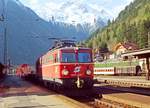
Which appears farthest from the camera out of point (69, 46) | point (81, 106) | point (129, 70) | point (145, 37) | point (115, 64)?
point (145, 37)

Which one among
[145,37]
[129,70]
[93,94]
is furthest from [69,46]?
[145,37]

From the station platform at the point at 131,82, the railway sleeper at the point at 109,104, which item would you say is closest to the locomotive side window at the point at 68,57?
the railway sleeper at the point at 109,104

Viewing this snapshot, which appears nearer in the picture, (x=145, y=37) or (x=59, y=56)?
(x=59, y=56)

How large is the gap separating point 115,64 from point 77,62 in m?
50.5

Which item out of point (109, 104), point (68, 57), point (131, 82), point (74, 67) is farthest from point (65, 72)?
point (131, 82)

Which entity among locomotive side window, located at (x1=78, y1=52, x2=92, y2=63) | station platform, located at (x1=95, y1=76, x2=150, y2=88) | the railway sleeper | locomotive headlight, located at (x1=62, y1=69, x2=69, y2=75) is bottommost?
the railway sleeper

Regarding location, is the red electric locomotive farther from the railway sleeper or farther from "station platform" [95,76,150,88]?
"station platform" [95,76,150,88]

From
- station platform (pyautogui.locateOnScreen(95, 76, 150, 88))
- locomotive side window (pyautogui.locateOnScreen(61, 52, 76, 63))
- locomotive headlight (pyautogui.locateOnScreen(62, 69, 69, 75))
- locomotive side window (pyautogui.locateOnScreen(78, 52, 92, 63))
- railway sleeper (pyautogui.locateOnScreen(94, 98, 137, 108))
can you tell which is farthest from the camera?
station platform (pyautogui.locateOnScreen(95, 76, 150, 88))

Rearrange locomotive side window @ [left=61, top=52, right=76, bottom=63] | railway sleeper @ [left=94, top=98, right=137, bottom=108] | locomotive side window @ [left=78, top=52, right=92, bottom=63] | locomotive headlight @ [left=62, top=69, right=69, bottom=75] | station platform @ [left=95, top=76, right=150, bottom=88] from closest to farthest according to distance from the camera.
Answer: railway sleeper @ [left=94, top=98, right=137, bottom=108] < locomotive headlight @ [left=62, top=69, right=69, bottom=75] < locomotive side window @ [left=61, top=52, right=76, bottom=63] < locomotive side window @ [left=78, top=52, right=92, bottom=63] < station platform @ [left=95, top=76, right=150, bottom=88]

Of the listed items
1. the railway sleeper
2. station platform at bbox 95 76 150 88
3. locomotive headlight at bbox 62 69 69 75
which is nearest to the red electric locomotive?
locomotive headlight at bbox 62 69 69 75

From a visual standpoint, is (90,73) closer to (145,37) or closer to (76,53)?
(76,53)

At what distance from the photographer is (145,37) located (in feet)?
350

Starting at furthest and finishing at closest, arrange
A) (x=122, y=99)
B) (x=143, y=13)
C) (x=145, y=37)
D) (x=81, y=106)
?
(x=143, y=13) < (x=145, y=37) < (x=122, y=99) < (x=81, y=106)

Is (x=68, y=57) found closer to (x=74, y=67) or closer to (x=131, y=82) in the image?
(x=74, y=67)
